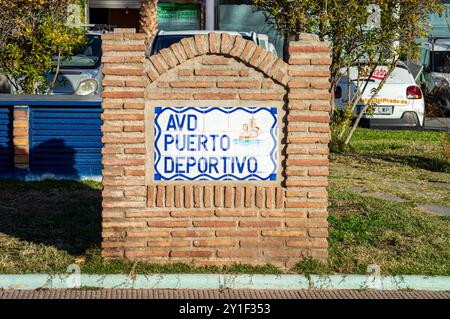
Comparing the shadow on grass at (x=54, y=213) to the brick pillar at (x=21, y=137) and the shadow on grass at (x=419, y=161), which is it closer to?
the brick pillar at (x=21, y=137)

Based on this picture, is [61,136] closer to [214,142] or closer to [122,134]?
[122,134]

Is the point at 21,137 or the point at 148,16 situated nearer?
the point at 21,137

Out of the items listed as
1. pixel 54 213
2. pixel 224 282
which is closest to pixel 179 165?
pixel 224 282

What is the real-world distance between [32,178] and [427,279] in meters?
6.18

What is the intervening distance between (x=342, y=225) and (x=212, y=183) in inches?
87.0

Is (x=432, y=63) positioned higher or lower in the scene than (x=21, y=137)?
higher

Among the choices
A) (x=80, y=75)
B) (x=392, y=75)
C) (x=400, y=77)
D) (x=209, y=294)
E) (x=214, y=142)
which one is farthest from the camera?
(x=400, y=77)

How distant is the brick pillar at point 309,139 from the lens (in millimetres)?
8859

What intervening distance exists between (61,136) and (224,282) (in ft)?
16.8

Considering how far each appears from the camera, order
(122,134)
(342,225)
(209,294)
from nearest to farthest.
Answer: (209,294), (122,134), (342,225)

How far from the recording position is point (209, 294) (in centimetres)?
830

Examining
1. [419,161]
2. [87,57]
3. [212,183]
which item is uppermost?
[87,57]

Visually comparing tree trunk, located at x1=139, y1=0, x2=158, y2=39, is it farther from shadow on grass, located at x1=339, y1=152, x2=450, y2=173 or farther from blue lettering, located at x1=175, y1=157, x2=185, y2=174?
blue lettering, located at x1=175, y1=157, x2=185, y2=174

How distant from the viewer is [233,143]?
8.94 metres
